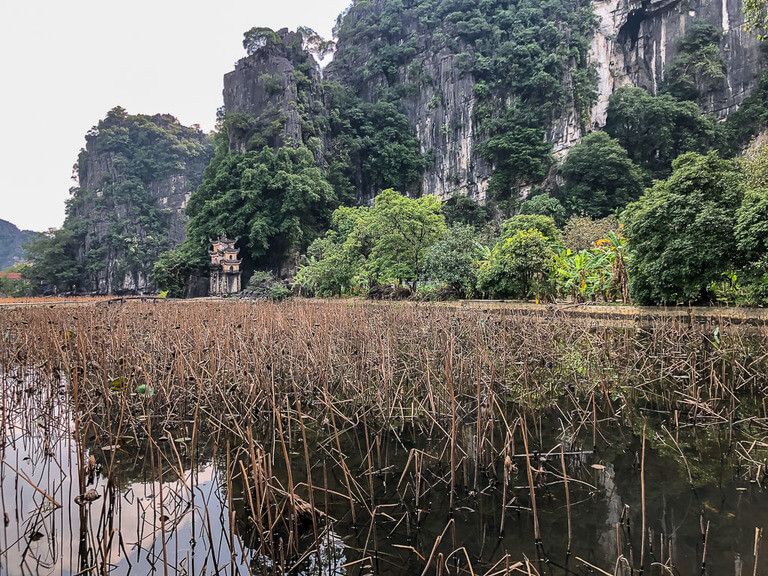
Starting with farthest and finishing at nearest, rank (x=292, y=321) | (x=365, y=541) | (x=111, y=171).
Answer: (x=111, y=171) < (x=292, y=321) < (x=365, y=541)

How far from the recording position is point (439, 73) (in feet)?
104

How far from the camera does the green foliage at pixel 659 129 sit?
84.9ft

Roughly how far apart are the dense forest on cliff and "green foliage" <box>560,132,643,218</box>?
98 mm

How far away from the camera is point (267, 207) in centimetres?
2558

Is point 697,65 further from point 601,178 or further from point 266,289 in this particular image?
point 266,289

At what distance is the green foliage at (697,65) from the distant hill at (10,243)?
69.6 meters

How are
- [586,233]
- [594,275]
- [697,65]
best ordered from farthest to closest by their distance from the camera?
[697,65], [586,233], [594,275]

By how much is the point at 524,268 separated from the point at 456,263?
2107 mm

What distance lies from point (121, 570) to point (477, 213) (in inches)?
1118

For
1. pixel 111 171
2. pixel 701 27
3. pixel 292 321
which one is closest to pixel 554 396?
pixel 292 321

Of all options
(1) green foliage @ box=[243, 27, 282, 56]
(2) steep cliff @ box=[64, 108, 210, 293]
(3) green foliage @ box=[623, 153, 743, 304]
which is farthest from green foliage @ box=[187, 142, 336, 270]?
(3) green foliage @ box=[623, 153, 743, 304]

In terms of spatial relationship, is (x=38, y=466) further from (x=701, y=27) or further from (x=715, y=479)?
(x=701, y=27)

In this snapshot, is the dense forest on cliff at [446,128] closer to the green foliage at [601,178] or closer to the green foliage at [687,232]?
the green foliage at [601,178]

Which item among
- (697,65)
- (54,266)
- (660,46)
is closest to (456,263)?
(697,65)
